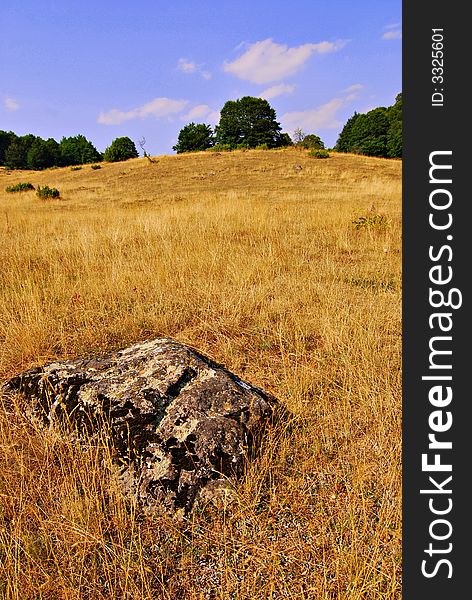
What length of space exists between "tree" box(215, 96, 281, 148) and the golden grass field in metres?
55.0

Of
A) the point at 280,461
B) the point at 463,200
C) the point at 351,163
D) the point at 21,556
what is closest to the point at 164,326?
the point at 280,461

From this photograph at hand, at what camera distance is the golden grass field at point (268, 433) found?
1433 mm

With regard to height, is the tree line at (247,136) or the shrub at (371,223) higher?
the tree line at (247,136)

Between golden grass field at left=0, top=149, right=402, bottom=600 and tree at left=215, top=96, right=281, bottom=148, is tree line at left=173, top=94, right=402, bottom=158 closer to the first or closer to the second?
tree at left=215, top=96, right=281, bottom=148

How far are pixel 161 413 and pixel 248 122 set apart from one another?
61.9 meters

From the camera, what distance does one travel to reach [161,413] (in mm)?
2033

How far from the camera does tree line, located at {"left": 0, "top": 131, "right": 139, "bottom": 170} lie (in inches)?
2329

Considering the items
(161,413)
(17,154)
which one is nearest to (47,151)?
(17,154)

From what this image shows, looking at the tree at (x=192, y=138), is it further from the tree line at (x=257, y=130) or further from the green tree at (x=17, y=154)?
the green tree at (x=17, y=154)

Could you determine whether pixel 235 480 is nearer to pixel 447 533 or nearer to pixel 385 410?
pixel 447 533

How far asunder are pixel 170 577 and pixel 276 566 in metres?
0.42

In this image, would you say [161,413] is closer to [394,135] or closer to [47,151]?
[394,135]

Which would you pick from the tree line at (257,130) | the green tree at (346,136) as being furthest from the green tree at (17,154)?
the green tree at (346,136)

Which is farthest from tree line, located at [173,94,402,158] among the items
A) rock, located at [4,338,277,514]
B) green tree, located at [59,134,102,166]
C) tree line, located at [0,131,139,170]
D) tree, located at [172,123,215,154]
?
rock, located at [4,338,277,514]
